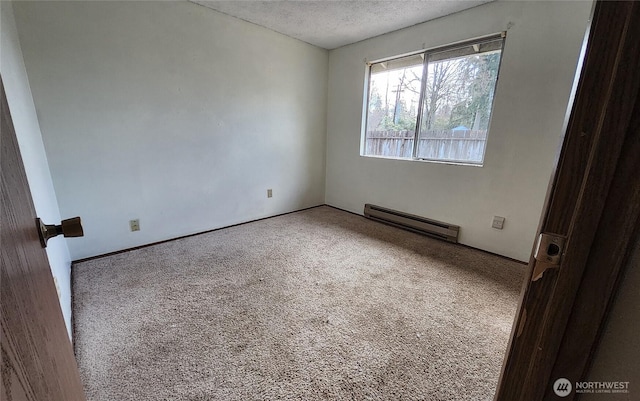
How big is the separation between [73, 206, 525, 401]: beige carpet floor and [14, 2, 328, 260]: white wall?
529 mm

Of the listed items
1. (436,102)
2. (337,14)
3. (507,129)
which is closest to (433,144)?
(436,102)

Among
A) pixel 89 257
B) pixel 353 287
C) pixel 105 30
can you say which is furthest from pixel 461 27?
pixel 89 257

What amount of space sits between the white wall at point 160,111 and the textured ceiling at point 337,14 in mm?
222

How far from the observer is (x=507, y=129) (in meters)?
2.31

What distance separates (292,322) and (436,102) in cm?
265

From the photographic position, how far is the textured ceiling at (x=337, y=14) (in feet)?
7.73

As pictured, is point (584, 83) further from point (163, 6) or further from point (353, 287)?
point (163, 6)

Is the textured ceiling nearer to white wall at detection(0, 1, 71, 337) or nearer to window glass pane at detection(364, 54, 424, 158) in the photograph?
window glass pane at detection(364, 54, 424, 158)

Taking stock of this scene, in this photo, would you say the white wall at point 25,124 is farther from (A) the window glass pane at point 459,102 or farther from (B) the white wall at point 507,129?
(A) the window glass pane at point 459,102

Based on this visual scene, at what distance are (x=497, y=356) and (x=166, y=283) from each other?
223 centimetres

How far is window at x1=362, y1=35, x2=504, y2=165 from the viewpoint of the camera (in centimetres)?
246

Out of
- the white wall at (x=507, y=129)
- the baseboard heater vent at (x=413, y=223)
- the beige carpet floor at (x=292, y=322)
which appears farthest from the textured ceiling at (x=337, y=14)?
the beige carpet floor at (x=292, y=322)

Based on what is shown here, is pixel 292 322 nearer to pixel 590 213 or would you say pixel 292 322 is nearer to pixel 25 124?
pixel 590 213

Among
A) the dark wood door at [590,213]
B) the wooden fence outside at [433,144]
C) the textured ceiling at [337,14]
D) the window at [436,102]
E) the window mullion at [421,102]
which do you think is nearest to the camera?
the dark wood door at [590,213]
